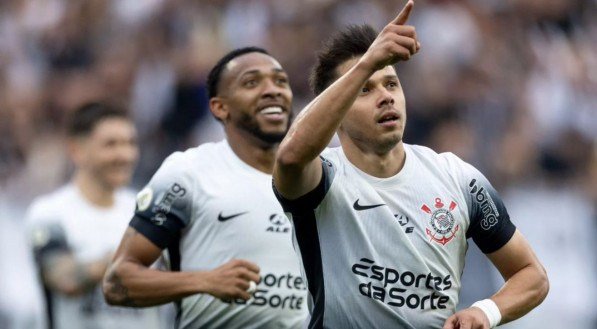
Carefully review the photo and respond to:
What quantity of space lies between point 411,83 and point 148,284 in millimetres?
6101

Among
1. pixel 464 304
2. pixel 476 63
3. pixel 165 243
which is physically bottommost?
pixel 464 304

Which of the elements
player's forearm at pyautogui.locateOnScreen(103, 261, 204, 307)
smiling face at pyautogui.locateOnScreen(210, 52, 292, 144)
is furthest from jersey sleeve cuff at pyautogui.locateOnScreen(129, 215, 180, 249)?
smiling face at pyautogui.locateOnScreen(210, 52, 292, 144)

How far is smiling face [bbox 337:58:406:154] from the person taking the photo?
5773mm

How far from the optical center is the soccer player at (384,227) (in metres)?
5.77

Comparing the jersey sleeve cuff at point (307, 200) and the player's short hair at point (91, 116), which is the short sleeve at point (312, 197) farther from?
the player's short hair at point (91, 116)

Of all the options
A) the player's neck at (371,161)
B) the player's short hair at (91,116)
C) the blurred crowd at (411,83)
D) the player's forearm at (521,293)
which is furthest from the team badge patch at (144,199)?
the blurred crowd at (411,83)

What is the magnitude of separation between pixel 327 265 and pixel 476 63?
7.46 meters

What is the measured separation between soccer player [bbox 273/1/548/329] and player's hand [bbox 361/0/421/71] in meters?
0.41

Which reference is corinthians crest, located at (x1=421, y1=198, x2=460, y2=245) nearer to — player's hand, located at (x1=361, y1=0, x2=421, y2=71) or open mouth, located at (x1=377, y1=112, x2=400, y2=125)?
open mouth, located at (x1=377, y1=112, x2=400, y2=125)

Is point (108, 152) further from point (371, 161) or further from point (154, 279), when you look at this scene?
point (371, 161)

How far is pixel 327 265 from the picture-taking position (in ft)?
19.1

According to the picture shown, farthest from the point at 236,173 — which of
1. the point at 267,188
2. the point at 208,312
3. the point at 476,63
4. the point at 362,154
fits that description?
the point at 476,63

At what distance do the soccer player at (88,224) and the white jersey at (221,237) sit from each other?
1.69 meters

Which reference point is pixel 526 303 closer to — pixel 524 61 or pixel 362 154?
pixel 362 154
